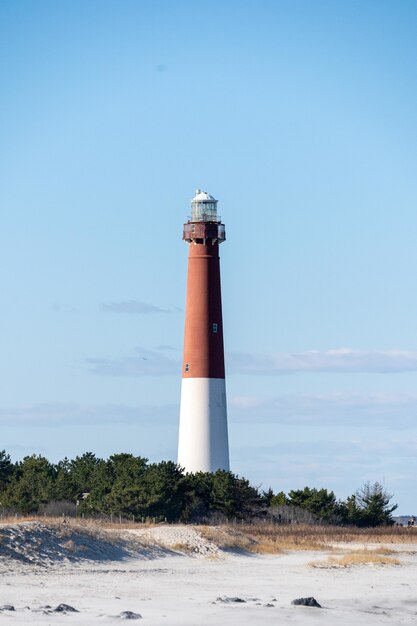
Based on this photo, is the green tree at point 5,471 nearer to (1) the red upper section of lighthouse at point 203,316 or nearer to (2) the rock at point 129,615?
(1) the red upper section of lighthouse at point 203,316

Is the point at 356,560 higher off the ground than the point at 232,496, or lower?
lower

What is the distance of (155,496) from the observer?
193 ft

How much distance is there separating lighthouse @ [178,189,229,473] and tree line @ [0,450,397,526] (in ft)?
4.56

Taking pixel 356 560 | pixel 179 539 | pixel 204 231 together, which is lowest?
pixel 356 560

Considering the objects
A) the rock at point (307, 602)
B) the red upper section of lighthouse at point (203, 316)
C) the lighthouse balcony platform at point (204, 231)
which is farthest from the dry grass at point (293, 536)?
the rock at point (307, 602)

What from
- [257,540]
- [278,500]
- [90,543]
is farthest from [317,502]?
[90,543]

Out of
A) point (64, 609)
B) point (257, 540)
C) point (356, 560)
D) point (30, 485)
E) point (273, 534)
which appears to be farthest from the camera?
point (30, 485)

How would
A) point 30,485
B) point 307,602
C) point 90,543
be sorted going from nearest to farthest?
point 307,602 < point 90,543 < point 30,485

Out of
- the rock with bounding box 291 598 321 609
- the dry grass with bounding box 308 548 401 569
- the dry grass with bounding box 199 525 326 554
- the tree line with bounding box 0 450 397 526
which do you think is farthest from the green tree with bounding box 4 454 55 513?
the rock with bounding box 291 598 321 609

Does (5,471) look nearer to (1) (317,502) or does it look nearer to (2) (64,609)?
(1) (317,502)

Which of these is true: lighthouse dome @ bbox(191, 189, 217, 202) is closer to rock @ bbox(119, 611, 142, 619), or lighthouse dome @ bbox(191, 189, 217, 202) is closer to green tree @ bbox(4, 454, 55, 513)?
green tree @ bbox(4, 454, 55, 513)

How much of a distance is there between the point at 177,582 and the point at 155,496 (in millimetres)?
24809

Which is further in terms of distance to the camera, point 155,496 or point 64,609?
point 155,496

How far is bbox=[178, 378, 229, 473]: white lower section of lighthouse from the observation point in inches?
2494
